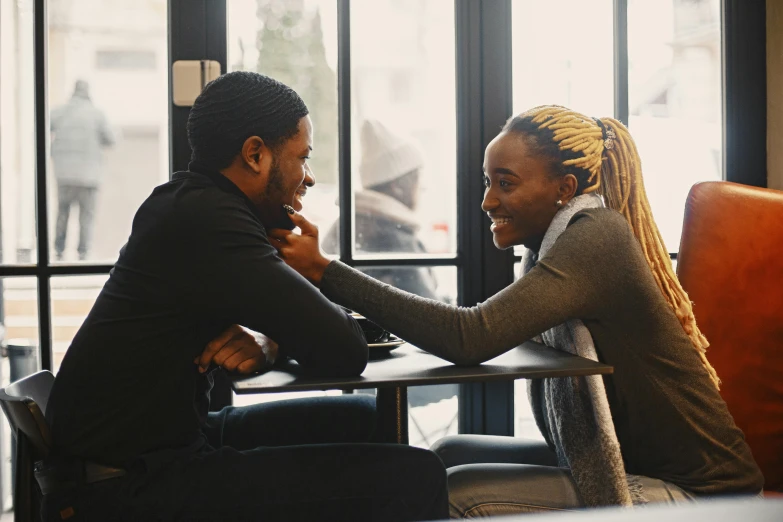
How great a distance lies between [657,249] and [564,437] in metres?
0.45

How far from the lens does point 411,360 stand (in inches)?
58.7

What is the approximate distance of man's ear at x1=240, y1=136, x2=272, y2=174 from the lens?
141cm

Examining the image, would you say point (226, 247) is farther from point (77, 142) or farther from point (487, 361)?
point (77, 142)

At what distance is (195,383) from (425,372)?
44cm

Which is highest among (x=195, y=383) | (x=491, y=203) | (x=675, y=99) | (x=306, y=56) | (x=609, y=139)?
(x=306, y=56)

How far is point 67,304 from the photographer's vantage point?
Result: 2.14m

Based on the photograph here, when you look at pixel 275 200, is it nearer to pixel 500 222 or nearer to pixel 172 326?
pixel 172 326

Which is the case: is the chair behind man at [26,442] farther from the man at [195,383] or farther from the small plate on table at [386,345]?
the small plate on table at [386,345]

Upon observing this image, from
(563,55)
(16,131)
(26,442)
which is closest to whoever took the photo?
(26,442)

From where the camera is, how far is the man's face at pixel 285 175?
4.81ft

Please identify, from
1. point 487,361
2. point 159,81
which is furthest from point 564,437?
point 159,81

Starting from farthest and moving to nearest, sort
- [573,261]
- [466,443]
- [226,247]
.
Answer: [466,443] < [573,261] < [226,247]

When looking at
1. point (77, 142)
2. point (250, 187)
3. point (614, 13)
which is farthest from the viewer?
point (614, 13)

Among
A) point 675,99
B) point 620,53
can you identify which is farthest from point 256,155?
point 675,99
